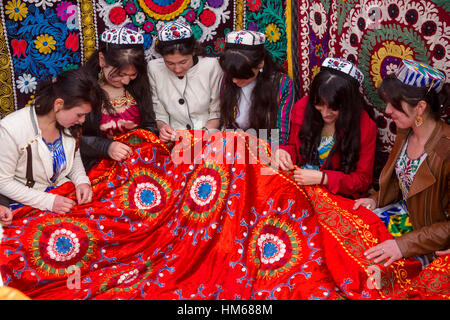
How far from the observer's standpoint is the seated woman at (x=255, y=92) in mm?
2545

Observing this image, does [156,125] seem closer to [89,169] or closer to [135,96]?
[135,96]

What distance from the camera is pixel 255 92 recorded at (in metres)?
2.65

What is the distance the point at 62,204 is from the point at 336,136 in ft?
4.44

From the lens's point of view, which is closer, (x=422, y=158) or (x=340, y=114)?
(x=422, y=158)

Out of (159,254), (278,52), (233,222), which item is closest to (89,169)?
(159,254)

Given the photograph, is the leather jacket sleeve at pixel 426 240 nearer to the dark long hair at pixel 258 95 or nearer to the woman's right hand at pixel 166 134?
the dark long hair at pixel 258 95

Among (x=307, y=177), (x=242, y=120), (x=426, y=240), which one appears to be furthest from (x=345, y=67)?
(x=426, y=240)

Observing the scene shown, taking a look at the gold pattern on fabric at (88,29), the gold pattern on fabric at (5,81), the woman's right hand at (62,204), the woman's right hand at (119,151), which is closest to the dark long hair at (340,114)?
the woman's right hand at (119,151)

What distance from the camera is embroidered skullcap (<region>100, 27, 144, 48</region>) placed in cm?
257

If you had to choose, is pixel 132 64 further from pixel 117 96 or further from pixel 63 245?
pixel 63 245

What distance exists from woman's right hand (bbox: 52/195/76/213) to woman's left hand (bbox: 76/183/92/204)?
0.16 feet

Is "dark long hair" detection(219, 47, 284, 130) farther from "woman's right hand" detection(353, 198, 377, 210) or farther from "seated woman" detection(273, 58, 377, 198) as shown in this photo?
"woman's right hand" detection(353, 198, 377, 210)

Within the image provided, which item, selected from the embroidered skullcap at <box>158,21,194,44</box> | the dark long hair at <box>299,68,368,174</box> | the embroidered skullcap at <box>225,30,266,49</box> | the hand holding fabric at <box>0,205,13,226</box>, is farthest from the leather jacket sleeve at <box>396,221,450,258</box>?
the hand holding fabric at <box>0,205,13,226</box>

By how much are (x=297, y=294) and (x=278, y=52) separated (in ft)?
5.24
